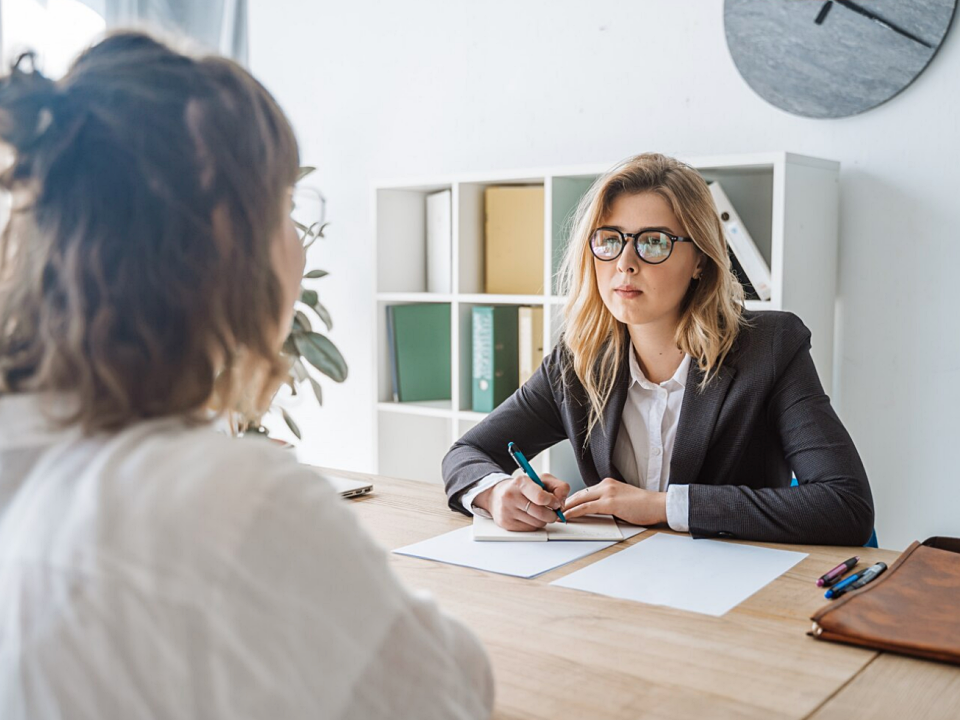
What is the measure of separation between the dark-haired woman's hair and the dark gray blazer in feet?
3.27

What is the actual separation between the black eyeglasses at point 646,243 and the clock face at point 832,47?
863 mm

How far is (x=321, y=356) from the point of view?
109 inches

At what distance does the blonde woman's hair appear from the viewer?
5.91 feet

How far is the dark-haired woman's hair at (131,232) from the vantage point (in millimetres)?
627

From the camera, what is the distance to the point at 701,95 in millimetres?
2600

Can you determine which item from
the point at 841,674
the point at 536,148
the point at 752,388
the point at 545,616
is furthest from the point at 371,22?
the point at 841,674

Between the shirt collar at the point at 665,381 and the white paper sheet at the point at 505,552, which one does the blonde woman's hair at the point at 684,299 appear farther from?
the white paper sheet at the point at 505,552

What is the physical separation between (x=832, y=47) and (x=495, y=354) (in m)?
1.23

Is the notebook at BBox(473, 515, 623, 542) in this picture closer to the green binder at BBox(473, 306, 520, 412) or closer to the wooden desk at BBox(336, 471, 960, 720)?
the wooden desk at BBox(336, 471, 960, 720)

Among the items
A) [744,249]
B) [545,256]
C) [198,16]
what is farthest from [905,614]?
[198,16]

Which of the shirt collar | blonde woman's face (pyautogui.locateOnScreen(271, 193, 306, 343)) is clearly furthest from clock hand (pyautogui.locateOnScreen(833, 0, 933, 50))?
blonde woman's face (pyautogui.locateOnScreen(271, 193, 306, 343))

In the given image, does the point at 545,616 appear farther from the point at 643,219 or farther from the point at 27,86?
the point at 643,219

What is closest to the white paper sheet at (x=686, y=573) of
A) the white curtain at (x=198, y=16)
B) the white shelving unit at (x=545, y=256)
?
the white shelving unit at (x=545, y=256)

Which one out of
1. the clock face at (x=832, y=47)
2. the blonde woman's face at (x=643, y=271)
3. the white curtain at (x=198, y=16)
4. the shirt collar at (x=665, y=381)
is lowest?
the shirt collar at (x=665, y=381)
